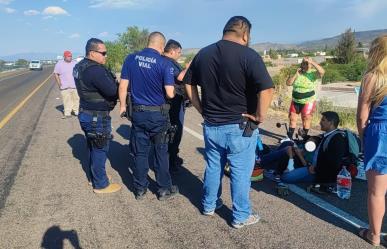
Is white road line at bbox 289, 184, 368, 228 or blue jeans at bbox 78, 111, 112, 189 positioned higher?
blue jeans at bbox 78, 111, 112, 189

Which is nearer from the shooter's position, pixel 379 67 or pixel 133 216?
pixel 379 67

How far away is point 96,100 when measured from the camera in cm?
500

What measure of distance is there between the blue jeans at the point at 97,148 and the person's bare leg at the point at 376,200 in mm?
3130

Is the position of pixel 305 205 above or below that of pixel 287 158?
below

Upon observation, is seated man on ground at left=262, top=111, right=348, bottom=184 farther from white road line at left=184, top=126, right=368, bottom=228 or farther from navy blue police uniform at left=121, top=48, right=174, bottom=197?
navy blue police uniform at left=121, top=48, right=174, bottom=197

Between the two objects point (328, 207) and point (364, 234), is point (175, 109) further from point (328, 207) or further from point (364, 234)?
point (364, 234)

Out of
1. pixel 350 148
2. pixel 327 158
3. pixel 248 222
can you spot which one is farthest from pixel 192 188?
pixel 350 148

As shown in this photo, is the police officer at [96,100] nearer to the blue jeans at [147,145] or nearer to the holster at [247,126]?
the blue jeans at [147,145]

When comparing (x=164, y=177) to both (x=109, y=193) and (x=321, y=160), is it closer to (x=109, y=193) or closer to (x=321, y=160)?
(x=109, y=193)

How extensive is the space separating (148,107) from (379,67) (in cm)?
252

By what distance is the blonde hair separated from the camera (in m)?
3.39

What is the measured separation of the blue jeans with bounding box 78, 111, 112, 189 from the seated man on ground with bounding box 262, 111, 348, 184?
2480 millimetres

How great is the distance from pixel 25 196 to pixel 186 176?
217 cm

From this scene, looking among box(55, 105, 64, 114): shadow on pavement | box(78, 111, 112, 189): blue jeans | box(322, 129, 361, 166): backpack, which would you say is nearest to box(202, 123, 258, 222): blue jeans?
box(322, 129, 361, 166): backpack
